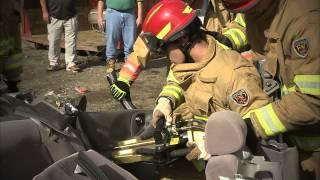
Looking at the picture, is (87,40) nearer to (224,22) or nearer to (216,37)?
(224,22)

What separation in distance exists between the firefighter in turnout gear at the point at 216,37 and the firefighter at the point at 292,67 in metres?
0.57

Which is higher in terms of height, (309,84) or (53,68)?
(309,84)

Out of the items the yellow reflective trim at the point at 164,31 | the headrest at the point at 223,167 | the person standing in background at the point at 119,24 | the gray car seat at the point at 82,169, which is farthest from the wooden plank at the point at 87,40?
the headrest at the point at 223,167

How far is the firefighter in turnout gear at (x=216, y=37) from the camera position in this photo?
2.99 meters

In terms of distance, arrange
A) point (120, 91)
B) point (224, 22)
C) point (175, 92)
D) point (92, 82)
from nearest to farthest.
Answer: point (175, 92), point (120, 91), point (224, 22), point (92, 82)

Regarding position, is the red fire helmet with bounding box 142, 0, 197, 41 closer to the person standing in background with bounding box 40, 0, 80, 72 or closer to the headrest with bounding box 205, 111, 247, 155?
the headrest with bounding box 205, 111, 247, 155

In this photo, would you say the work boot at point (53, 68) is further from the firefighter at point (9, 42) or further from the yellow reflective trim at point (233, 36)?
the yellow reflective trim at point (233, 36)

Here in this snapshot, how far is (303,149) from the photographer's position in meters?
2.32

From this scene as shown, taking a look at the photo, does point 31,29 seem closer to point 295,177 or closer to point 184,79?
point 184,79

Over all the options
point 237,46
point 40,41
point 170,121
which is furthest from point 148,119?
point 40,41

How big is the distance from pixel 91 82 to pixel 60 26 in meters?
1.11

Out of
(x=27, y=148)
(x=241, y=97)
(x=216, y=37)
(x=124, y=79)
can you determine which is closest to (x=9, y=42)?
(x=124, y=79)

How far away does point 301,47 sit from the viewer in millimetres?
2025

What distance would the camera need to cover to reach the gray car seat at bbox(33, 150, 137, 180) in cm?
194
